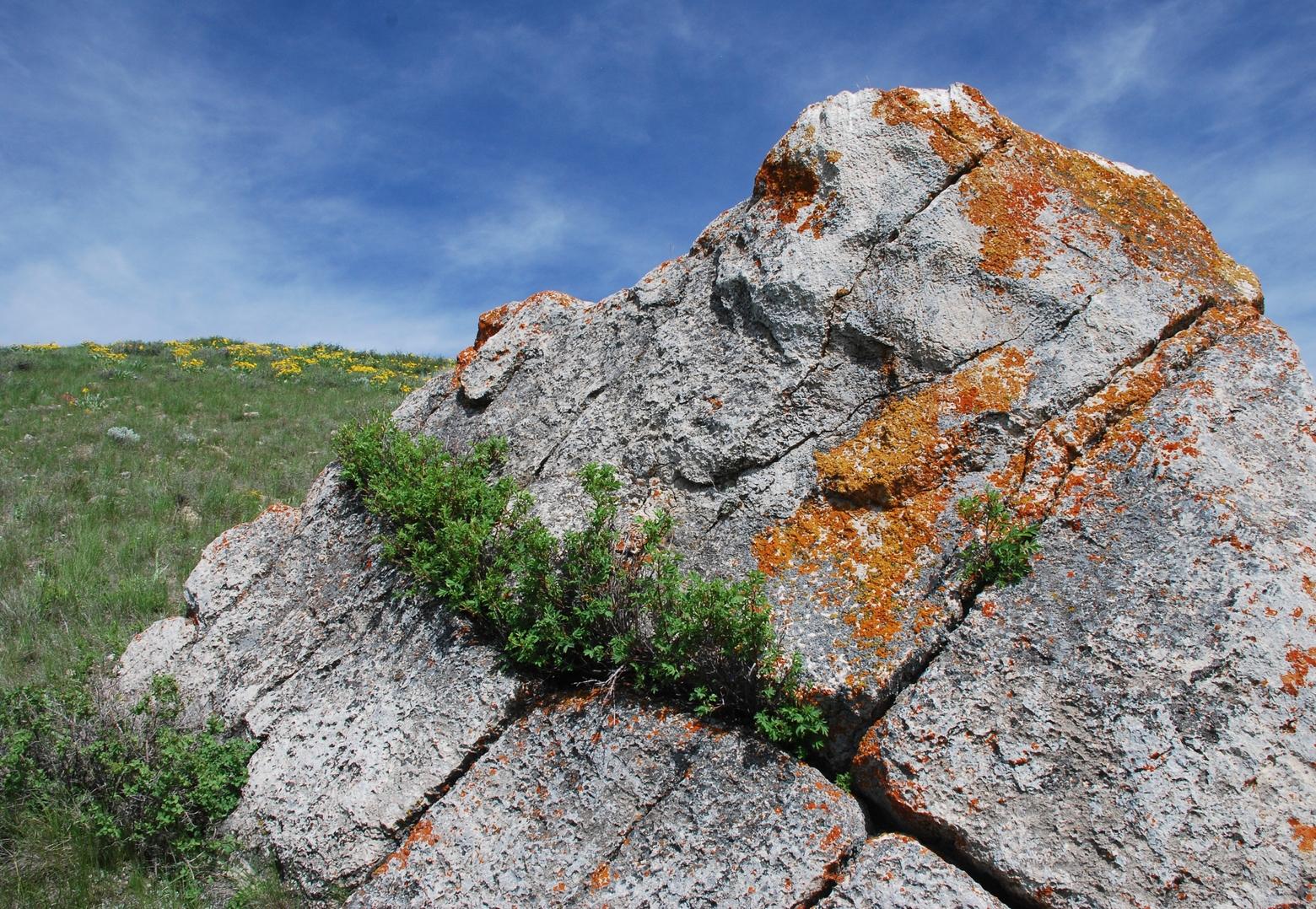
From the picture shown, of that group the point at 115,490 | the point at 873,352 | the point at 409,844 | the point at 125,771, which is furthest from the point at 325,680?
the point at 115,490

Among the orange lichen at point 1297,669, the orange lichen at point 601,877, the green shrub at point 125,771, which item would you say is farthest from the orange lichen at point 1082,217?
the green shrub at point 125,771

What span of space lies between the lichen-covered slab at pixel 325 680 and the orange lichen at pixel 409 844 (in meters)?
0.07

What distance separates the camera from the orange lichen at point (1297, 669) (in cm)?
336

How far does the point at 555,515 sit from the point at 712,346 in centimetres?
146

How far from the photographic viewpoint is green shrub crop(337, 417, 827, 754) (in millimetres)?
4023

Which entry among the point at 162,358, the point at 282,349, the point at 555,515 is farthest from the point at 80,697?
the point at 282,349

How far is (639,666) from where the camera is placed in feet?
14.2

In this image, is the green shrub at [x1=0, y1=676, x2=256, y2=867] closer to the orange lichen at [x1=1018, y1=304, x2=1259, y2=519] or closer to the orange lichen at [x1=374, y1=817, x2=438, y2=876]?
the orange lichen at [x1=374, y1=817, x2=438, y2=876]

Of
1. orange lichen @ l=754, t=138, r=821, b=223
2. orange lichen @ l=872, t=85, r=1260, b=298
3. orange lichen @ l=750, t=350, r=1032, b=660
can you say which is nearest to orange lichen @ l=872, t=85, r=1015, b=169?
orange lichen @ l=872, t=85, r=1260, b=298

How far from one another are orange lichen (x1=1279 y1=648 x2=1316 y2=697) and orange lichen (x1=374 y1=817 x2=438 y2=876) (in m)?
3.88

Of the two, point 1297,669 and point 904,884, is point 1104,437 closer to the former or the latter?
point 1297,669

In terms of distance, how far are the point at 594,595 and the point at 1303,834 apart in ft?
10.6

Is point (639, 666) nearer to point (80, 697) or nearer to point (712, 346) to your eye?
point (712, 346)

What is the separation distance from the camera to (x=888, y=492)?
174 inches
